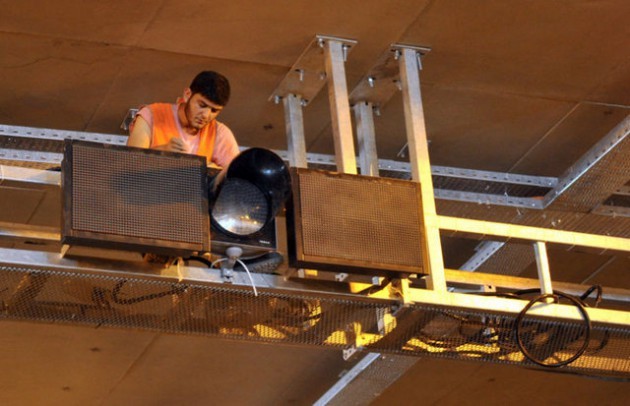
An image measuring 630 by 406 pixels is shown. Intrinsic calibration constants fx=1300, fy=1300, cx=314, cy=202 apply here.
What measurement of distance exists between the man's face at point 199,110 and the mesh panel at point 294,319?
610 mm

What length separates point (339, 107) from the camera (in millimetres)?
A: 4984

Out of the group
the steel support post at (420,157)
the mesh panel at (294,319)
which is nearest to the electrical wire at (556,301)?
the mesh panel at (294,319)

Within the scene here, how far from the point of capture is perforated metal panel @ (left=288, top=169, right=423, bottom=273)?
14.4 ft

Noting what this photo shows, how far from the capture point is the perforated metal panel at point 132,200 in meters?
4.11

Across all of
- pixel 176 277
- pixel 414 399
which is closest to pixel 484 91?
pixel 176 277

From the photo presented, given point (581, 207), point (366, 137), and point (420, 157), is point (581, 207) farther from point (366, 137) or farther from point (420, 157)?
point (420, 157)

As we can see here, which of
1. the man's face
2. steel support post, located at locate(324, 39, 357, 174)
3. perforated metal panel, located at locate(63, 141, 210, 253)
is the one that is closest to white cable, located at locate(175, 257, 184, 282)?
perforated metal panel, located at locate(63, 141, 210, 253)

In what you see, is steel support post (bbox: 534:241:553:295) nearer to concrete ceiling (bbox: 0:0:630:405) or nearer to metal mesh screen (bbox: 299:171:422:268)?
metal mesh screen (bbox: 299:171:422:268)

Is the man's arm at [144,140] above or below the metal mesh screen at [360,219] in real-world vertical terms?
above

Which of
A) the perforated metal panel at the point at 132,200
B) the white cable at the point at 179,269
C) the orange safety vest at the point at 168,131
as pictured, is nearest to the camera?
the perforated metal panel at the point at 132,200

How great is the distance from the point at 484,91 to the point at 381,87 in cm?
46

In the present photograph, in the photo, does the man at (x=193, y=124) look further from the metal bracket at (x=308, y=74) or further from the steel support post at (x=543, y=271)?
the steel support post at (x=543, y=271)

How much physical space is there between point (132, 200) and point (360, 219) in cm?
81

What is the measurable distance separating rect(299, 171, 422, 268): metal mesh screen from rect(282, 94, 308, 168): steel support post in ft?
2.22
